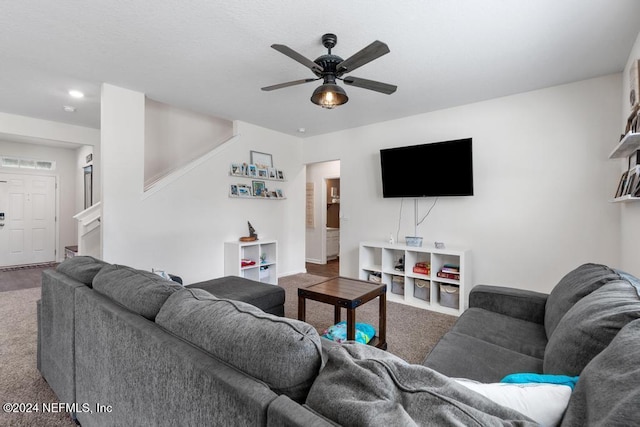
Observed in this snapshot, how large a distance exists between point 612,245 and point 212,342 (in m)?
3.80

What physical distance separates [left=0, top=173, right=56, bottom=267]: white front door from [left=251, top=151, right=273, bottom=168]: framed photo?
15.0 feet

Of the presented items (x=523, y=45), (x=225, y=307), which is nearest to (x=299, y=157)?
(x=523, y=45)

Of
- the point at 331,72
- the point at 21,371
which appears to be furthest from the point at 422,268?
the point at 21,371

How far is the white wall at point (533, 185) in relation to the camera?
2.98 metres

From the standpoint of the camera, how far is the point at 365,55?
6.56 feet

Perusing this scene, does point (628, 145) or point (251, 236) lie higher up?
point (628, 145)

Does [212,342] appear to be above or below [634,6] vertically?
below

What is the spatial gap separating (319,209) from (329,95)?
4.61 metres

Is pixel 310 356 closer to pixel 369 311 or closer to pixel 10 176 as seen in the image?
pixel 369 311

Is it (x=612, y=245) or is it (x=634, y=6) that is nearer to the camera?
(x=634, y=6)

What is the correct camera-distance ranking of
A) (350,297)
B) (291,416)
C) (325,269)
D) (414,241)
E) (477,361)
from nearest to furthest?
(291,416), (477,361), (350,297), (414,241), (325,269)

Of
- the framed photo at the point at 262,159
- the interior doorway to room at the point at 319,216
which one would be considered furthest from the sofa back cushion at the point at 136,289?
the interior doorway to room at the point at 319,216

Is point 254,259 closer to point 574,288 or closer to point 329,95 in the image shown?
point 329,95

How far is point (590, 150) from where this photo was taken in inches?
119
